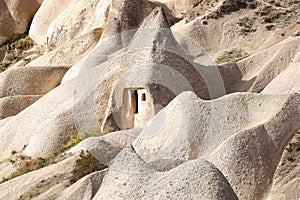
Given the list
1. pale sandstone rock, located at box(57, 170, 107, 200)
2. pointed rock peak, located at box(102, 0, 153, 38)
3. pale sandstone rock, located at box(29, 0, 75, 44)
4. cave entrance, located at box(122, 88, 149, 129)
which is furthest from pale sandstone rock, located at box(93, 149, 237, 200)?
pale sandstone rock, located at box(29, 0, 75, 44)

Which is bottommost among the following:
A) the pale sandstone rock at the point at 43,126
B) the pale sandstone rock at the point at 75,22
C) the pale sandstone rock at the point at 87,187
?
the pale sandstone rock at the point at 75,22

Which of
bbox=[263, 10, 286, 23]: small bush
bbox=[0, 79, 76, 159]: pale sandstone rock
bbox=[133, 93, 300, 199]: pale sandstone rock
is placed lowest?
bbox=[263, 10, 286, 23]: small bush

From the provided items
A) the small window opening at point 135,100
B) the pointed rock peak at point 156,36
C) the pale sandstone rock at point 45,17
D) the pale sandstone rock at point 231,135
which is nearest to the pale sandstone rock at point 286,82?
the pale sandstone rock at point 231,135

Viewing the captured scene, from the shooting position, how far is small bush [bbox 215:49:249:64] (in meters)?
32.9

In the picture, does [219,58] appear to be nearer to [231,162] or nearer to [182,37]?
[182,37]

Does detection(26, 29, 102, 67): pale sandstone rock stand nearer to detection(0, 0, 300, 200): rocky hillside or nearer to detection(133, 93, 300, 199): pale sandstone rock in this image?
detection(0, 0, 300, 200): rocky hillside

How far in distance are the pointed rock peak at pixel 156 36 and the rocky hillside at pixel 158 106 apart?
0.04 metres

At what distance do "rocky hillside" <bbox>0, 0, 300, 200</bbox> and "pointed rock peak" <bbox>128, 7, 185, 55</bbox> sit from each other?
4cm

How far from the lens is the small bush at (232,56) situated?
32.9 meters

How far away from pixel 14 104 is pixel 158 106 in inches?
358

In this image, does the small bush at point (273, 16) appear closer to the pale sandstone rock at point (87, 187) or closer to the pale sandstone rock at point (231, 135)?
the pale sandstone rock at point (231, 135)

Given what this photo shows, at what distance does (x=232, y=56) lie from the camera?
33406 millimetres

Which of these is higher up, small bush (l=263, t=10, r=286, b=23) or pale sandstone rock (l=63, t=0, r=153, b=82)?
pale sandstone rock (l=63, t=0, r=153, b=82)

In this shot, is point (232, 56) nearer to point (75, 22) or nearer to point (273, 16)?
point (273, 16)
